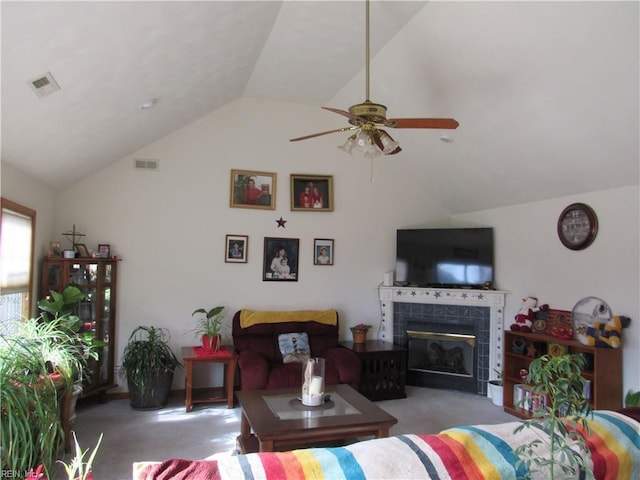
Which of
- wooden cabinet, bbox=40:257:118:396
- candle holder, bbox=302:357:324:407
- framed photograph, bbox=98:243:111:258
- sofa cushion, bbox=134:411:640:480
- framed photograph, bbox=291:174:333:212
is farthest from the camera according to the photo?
framed photograph, bbox=291:174:333:212

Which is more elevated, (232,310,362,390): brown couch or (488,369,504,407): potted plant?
(232,310,362,390): brown couch

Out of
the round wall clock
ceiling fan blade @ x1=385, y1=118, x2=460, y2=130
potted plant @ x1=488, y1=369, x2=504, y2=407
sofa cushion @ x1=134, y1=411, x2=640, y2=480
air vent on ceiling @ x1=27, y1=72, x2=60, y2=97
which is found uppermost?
air vent on ceiling @ x1=27, y1=72, x2=60, y2=97

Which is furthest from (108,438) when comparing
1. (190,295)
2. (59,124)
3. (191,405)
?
(59,124)

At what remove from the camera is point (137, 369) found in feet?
15.2

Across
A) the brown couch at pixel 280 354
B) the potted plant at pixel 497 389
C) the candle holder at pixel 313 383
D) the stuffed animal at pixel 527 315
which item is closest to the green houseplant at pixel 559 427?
the candle holder at pixel 313 383

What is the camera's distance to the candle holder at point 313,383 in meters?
3.51

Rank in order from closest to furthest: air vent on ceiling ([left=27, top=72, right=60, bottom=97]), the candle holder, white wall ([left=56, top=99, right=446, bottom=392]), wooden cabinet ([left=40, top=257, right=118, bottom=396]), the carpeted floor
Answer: air vent on ceiling ([left=27, top=72, right=60, bottom=97])
the candle holder
the carpeted floor
wooden cabinet ([left=40, top=257, right=118, bottom=396])
white wall ([left=56, top=99, right=446, bottom=392])

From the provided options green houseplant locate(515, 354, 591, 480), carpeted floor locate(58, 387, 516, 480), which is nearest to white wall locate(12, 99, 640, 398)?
carpeted floor locate(58, 387, 516, 480)

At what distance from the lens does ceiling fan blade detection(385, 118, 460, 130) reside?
3.03m

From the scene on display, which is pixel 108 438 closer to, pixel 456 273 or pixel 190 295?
pixel 190 295

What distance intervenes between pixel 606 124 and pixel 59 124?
13.7ft

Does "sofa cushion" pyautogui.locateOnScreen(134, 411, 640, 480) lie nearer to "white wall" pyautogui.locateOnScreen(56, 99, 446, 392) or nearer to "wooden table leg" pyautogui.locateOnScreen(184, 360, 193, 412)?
"wooden table leg" pyautogui.locateOnScreen(184, 360, 193, 412)

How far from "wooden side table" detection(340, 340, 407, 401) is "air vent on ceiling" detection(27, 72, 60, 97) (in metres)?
3.88

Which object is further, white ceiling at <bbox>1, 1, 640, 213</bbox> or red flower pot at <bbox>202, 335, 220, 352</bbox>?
red flower pot at <bbox>202, 335, 220, 352</bbox>
